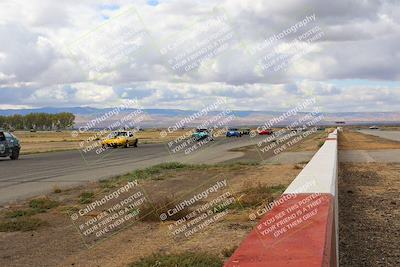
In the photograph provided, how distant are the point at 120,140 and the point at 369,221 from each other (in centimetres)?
3856

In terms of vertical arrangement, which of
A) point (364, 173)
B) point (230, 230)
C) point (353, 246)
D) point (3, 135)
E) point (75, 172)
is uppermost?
point (3, 135)

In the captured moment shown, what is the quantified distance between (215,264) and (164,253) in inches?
37.9

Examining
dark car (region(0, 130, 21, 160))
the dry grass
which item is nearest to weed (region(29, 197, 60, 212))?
dark car (region(0, 130, 21, 160))

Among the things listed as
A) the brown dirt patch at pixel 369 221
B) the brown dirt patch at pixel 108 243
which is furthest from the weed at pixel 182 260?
the brown dirt patch at pixel 369 221

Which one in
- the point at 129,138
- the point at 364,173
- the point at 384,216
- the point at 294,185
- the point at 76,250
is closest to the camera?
the point at 294,185

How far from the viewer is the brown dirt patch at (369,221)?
6225mm

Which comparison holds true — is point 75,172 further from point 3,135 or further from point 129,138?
point 129,138

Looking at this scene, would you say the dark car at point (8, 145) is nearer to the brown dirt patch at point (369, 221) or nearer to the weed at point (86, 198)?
the weed at point (86, 198)

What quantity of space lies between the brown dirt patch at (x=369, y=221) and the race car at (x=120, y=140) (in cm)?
3203

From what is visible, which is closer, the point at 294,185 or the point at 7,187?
the point at 294,185

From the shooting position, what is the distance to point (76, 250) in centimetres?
711

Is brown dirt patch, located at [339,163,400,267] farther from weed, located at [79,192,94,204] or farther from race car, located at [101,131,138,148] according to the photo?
race car, located at [101,131,138,148]

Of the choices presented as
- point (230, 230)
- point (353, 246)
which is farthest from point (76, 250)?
point (353, 246)

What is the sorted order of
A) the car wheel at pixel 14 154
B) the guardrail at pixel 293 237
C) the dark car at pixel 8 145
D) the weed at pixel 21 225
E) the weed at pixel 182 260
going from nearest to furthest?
the guardrail at pixel 293 237, the weed at pixel 182 260, the weed at pixel 21 225, the dark car at pixel 8 145, the car wheel at pixel 14 154
